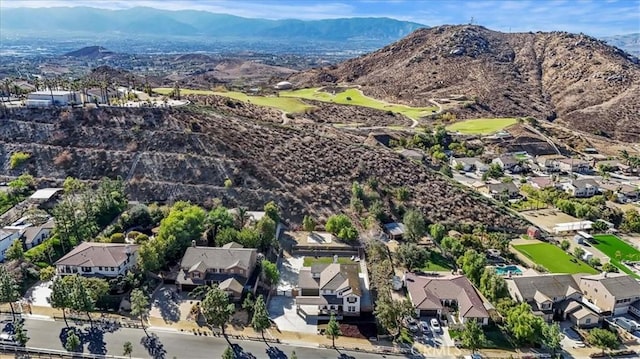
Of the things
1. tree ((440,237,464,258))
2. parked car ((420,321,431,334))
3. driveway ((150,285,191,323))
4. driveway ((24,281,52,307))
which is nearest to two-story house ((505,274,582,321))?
tree ((440,237,464,258))

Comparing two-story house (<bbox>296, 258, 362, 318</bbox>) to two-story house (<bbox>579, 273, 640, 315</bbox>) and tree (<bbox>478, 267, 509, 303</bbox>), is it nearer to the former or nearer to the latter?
tree (<bbox>478, 267, 509, 303</bbox>)

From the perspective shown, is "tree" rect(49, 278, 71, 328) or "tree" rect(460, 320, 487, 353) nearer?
"tree" rect(460, 320, 487, 353)

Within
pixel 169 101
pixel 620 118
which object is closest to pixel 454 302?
pixel 169 101

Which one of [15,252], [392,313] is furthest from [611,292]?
[15,252]

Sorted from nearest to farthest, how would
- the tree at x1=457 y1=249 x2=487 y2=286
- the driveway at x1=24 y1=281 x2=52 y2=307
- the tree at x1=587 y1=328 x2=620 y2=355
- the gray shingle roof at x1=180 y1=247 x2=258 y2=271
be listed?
the tree at x1=587 y1=328 x2=620 y2=355
the driveway at x1=24 y1=281 x2=52 y2=307
the gray shingle roof at x1=180 y1=247 x2=258 y2=271
the tree at x1=457 y1=249 x2=487 y2=286

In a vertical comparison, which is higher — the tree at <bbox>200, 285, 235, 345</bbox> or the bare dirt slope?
the bare dirt slope

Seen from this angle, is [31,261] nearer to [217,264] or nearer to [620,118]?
[217,264]

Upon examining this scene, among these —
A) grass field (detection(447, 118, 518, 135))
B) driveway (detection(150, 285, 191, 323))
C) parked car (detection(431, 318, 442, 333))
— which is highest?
grass field (detection(447, 118, 518, 135))

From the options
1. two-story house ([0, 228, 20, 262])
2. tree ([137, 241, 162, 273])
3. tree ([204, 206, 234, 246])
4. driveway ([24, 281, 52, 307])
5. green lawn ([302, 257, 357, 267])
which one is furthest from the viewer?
tree ([204, 206, 234, 246])
